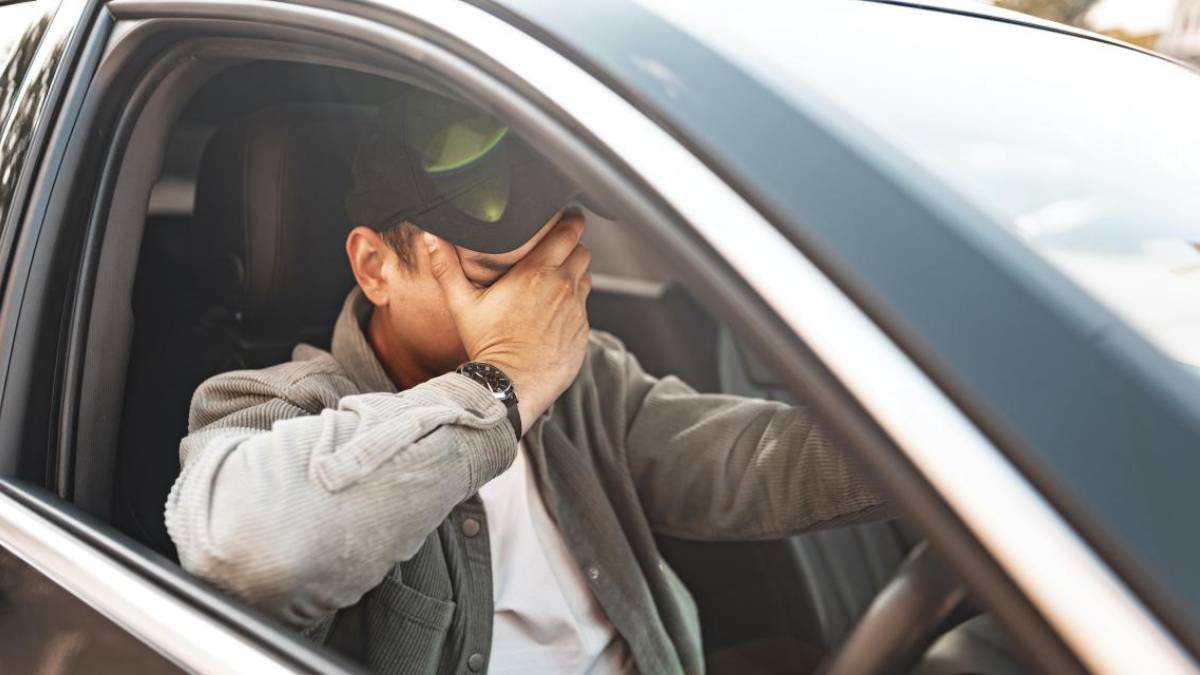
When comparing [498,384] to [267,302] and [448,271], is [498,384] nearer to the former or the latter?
[448,271]

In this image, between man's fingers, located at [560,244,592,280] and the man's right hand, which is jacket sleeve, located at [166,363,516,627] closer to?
the man's right hand

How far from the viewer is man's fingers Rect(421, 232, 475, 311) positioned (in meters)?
1.57

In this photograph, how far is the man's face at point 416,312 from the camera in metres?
1.66

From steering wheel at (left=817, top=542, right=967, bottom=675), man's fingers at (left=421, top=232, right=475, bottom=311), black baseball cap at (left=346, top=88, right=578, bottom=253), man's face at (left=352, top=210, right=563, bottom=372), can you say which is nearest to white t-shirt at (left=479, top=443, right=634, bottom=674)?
man's face at (left=352, top=210, right=563, bottom=372)

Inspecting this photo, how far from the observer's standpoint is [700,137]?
0.87 metres

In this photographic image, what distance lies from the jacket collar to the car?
0.98 feet

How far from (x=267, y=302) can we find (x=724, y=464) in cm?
87

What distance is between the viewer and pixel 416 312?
1698 millimetres

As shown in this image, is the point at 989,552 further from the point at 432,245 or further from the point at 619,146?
the point at 432,245

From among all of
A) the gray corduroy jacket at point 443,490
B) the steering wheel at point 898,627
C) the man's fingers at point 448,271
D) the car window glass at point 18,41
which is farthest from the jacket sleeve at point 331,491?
the car window glass at point 18,41

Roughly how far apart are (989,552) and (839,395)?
140 mm

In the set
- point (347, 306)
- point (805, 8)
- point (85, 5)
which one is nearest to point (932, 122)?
point (805, 8)

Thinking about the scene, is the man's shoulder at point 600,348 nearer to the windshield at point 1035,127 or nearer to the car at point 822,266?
the car at point 822,266

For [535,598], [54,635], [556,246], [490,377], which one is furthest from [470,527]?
[54,635]
